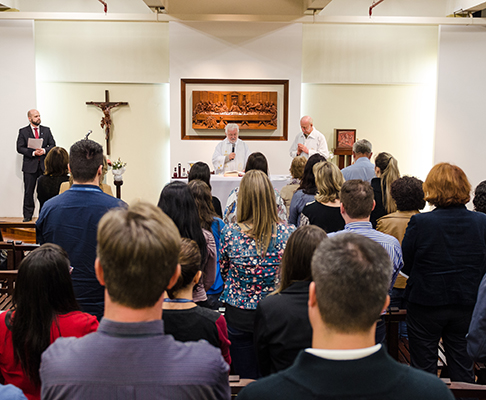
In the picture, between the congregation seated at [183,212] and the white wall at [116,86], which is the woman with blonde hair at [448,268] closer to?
the congregation seated at [183,212]

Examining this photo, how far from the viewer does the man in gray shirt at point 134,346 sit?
1.08 meters

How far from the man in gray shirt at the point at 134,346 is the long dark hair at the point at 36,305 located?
69cm

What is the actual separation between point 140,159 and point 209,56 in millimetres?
2316

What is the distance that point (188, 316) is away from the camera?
1894 mm

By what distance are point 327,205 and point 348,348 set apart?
→ 261 centimetres

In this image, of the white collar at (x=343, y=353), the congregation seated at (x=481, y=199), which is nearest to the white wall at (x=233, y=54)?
the congregation seated at (x=481, y=199)

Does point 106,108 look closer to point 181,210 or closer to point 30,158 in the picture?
point 30,158

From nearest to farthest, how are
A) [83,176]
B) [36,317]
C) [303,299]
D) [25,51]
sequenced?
1. [36,317]
2. [303,299]
3. [83,176]
4. [25,51]

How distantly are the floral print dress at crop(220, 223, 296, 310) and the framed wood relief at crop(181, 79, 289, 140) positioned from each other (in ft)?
22.4

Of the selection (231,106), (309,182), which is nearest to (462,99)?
(231,106)

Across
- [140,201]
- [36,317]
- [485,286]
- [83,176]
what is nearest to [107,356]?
[140,201]

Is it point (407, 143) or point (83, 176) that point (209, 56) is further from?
point (83, 176)

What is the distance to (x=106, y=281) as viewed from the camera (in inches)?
44.9

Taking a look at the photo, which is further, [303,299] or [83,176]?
[83,176]
